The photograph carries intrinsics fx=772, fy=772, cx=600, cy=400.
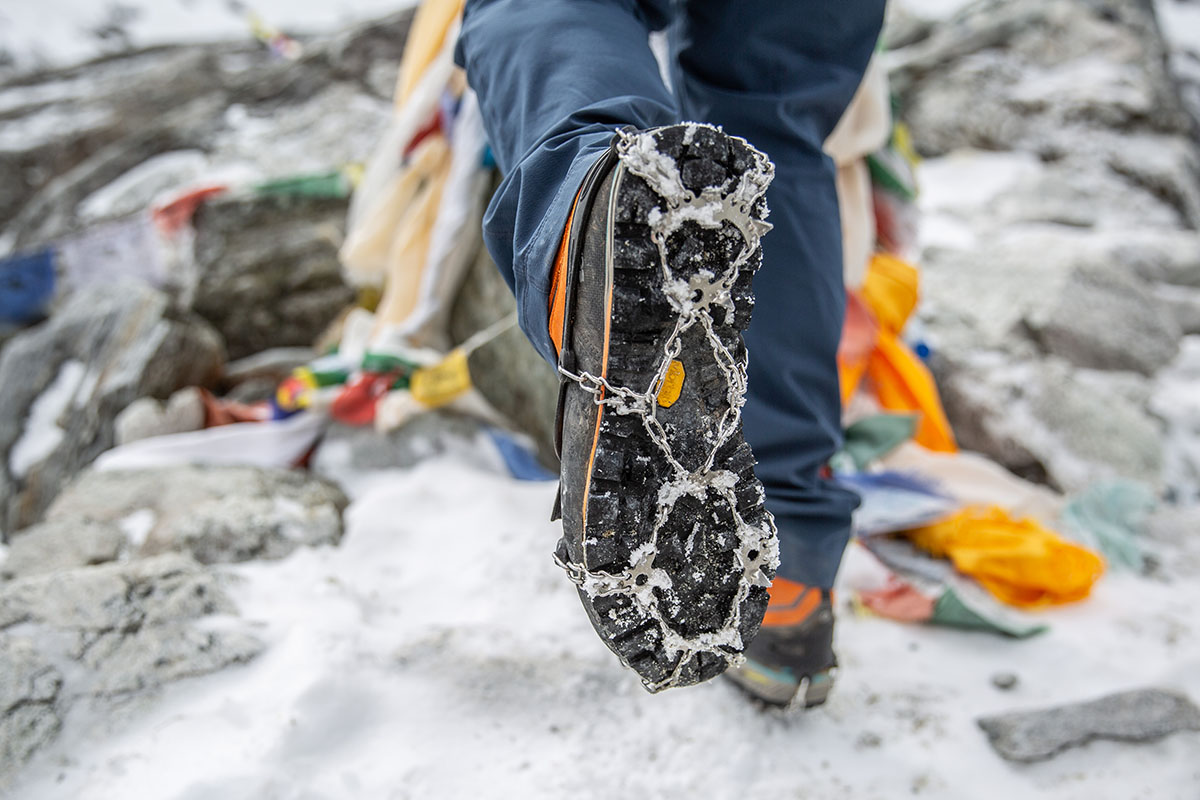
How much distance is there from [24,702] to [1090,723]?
4.18 feet

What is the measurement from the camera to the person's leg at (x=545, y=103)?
25.3 inches

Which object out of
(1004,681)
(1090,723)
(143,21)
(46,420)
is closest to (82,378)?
→ (46,420)

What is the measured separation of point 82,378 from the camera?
2434 mm

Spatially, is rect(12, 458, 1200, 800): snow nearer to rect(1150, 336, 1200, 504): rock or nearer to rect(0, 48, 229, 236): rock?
rect(1150, 336, 1200, 504): rock

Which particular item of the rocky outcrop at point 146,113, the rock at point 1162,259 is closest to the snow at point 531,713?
the rock at point 1162,259

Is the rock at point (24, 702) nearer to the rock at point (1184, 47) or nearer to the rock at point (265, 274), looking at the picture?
the rock at point (265, 274)

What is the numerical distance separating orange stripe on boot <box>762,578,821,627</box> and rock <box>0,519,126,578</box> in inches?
43.8

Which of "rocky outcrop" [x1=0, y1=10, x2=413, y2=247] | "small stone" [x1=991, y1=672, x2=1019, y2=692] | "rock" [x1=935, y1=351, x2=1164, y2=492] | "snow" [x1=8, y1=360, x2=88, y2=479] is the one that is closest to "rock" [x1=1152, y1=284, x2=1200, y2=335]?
"rock" [x1=935, y1=351, x2=1164, y2=492]

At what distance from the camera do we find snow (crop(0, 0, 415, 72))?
27.1 ft

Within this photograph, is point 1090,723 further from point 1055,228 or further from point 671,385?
point 1055,228

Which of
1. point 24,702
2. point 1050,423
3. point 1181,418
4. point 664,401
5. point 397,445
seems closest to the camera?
point 664,401

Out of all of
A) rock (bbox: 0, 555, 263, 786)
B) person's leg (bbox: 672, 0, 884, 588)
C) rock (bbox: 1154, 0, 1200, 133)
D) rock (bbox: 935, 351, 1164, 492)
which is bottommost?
rock (bbox: 1154, 0, 1200, 133)

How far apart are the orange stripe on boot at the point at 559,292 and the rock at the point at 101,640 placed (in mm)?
653

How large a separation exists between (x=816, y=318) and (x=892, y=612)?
23.4 inches
